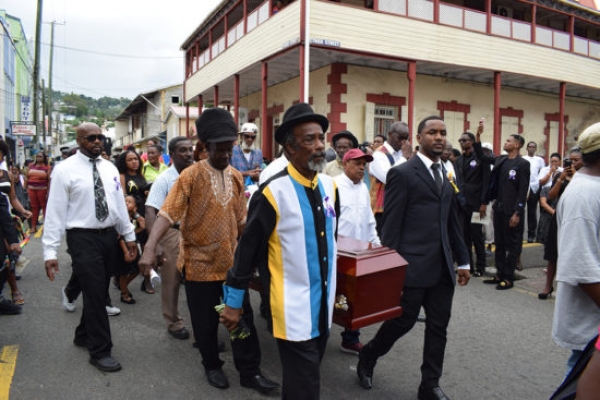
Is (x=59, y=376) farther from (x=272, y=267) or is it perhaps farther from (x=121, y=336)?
(x=272, y=267)

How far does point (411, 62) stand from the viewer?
13.4 meters

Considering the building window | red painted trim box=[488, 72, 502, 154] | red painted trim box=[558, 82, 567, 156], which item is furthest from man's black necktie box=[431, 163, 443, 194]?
red painted trim box=[558, 82, 567, 156]

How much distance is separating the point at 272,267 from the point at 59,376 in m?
2.49

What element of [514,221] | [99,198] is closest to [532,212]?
[514,221]

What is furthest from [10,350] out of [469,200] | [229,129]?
[469,200]

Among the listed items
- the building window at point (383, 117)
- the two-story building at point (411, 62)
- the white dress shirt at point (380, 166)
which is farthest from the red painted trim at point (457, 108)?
the white dress shirt at point (380, 166)

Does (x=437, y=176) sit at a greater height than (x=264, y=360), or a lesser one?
greater

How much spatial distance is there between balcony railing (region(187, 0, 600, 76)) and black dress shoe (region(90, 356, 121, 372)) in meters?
11.6

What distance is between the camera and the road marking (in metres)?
3.73

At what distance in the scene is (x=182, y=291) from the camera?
22.2ft

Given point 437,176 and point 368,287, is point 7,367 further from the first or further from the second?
point 437,176

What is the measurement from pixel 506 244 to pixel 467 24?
10.1m

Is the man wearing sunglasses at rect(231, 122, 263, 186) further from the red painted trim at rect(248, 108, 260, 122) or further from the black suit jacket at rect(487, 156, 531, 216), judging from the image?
the red painted trim at rect(248, 108, 260, 122)

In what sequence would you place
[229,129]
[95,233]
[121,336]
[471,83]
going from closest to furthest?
[229,129] → [95,233] → [121,336] → [471,83]
